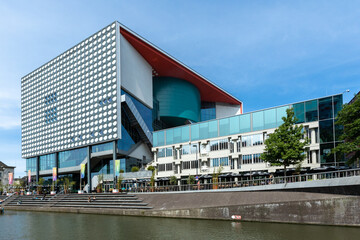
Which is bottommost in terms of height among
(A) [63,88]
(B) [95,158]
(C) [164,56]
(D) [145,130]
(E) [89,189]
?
(E) [89,189]

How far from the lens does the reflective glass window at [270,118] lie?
53.1 meters

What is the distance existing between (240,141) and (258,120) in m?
→ 5.25

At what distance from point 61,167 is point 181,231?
228 feet

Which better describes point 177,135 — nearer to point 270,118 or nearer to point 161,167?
point 161,167

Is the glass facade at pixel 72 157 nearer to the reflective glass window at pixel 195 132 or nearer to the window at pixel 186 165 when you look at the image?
the window at pixel 186 165

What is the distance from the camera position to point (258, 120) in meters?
55.3

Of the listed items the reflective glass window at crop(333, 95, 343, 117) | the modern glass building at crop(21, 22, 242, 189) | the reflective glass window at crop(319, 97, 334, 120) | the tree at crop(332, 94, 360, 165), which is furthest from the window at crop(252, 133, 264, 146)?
the modern glass building at crop(21, 22, 242, 189)

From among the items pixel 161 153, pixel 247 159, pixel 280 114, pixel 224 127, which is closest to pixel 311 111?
pixel 280 114

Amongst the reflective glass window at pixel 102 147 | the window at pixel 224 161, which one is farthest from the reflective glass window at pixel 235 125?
the reflective glass window at pixel 102 147

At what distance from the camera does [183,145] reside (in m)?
65.4

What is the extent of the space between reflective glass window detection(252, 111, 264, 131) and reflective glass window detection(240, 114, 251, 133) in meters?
1.07

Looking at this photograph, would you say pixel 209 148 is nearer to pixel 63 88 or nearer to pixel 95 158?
pixel 95 158

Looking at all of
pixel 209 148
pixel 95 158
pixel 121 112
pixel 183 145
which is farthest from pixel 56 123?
pixel 209 148

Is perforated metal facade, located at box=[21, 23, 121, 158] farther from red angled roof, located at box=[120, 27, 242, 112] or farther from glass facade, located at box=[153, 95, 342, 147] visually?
glass facade, located at box=[153, 95, 342, 147]
